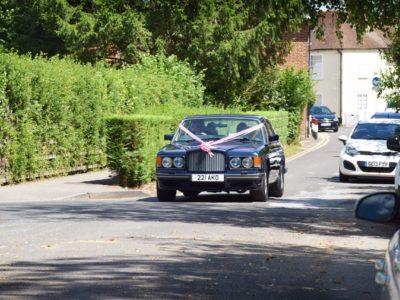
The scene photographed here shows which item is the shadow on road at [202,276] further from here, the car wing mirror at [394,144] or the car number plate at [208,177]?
the car wing mirror at [394,144]

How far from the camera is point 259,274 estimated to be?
32.5 ft

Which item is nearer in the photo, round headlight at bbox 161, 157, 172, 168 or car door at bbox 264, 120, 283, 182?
round headlight at bbox 161, 157, 172, 168

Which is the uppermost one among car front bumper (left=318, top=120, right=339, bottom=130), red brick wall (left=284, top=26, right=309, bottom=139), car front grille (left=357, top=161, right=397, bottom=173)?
red brick wall (left=284, top=26, right=309, bottom=139)

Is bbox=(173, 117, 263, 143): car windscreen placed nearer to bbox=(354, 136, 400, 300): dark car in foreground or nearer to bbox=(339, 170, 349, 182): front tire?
bbox=(339, 170, 349, 182): front tire

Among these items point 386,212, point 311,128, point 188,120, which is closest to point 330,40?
point 311,128

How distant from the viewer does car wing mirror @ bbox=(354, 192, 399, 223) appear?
463 centimetres

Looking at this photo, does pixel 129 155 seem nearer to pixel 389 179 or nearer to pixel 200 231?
pixel 389 179

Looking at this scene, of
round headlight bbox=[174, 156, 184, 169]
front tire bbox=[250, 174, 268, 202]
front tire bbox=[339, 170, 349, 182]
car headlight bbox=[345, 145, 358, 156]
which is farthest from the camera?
front tire bbox=[339, 170, 349, 182]

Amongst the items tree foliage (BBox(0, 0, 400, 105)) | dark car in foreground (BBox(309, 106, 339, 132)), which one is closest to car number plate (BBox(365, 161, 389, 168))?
tree foliage (BBox(0, 0, 400, 105))

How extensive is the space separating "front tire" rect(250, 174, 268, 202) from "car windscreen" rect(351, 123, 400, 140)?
8.65 meters

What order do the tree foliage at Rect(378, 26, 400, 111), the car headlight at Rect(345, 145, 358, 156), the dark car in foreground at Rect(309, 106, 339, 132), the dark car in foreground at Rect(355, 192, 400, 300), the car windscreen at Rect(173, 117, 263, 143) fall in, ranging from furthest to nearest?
the dark car in foreground at Rect(309, 106, 339, 132)
the tree foliage at Rect(378, 26, 400, 111)
the car headlight at Rect(345, 145, 358, 156)
the car windscreen at Rect(173, 117, 263, 143)
the dark car in foreground at Rect(355, 192, 400, 300)

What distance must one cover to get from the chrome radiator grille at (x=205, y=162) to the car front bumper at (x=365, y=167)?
857 cm

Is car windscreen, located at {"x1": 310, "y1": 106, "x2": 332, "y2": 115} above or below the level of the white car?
below

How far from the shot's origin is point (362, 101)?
101688 mm
